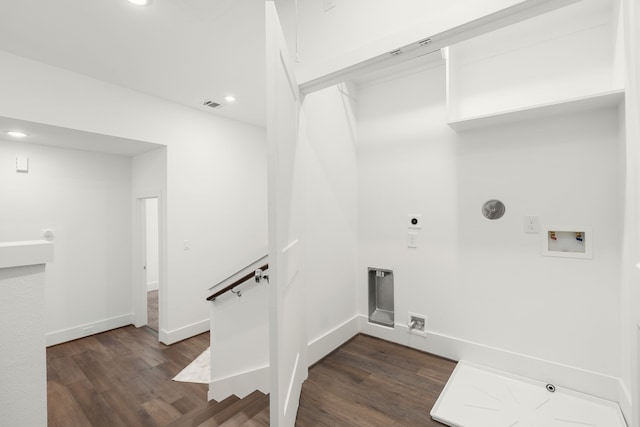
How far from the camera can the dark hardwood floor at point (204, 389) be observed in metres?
1.74

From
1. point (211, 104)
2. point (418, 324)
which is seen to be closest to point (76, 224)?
point (211, 104)

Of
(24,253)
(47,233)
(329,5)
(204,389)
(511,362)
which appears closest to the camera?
(24,253)

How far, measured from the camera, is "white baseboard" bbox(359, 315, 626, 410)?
5.75ft

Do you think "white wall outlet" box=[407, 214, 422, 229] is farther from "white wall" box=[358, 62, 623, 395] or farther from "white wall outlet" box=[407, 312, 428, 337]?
"white wall outlet" box=[407, 312, 428, 337]

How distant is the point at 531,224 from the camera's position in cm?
199

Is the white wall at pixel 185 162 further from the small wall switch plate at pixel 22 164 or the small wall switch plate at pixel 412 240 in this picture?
the small wall switch plate at pixel 412 240

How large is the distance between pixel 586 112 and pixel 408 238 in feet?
4.73

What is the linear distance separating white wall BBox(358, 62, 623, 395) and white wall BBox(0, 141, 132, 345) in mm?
3568

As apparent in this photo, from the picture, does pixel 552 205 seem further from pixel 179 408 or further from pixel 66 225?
pixel 66 225

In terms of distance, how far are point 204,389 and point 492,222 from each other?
2.95 metres

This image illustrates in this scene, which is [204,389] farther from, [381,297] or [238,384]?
[381,297]

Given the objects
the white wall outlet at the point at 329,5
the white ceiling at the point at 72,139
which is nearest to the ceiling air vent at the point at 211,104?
the white ceiling at the point at 72,139

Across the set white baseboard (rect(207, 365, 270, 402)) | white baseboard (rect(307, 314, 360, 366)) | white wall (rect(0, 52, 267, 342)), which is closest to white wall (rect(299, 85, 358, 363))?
white baseboard (rect(307, 314, 360, 366))

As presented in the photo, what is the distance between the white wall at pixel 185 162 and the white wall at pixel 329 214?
2262 mm
